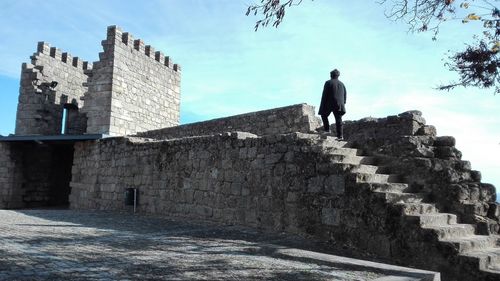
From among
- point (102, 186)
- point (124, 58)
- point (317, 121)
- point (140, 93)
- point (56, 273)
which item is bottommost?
point (56, 273)

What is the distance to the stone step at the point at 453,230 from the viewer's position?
5199 millimetres

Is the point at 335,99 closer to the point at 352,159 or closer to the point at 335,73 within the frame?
the point at 335,73

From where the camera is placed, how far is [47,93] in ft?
58.2

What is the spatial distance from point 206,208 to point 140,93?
9.36 meters

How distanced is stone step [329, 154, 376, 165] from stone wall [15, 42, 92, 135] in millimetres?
13949

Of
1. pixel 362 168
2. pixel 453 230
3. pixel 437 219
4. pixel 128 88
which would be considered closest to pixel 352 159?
pixel 362 168

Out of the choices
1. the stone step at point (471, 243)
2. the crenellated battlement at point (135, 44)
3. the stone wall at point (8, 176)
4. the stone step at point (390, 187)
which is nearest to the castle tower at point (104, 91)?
the crenellated battlement at point (135, 44)

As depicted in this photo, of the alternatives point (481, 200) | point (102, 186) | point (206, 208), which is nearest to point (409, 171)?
point (481, 200)

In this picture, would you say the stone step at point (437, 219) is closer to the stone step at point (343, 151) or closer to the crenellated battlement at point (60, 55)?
the stone step at point (343, 151)

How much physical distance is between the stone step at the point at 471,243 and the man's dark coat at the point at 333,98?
3.40m

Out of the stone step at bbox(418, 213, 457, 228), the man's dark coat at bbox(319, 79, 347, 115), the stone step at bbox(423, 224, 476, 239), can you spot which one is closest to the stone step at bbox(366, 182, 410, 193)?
the stone step at bbox(418, 213, 457, 228)

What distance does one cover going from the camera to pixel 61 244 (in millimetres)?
5719

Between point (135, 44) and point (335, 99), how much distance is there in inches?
435

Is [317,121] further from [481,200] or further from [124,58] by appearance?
[124,58]
